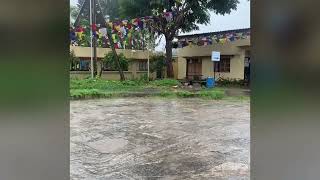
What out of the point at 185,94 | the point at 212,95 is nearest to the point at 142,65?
the point at 185,94

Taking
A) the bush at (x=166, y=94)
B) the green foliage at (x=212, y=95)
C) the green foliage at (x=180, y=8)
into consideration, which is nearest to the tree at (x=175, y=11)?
the green foliage at (x=180, y=8)

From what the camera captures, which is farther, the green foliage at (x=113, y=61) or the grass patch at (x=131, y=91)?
the green foliage at (x=113, y=61)

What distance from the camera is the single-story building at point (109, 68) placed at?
14.5m

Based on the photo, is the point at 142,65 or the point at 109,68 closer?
the point at 109,68

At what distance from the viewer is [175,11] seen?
14.4 meters

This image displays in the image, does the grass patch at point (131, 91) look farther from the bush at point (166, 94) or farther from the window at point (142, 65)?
the window at point (142, 65)

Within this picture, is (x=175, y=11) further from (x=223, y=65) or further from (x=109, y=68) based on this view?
(x=109, y=68)

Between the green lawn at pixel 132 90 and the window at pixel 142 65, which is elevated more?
the window at pixel 142 65

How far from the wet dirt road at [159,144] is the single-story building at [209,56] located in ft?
22.9

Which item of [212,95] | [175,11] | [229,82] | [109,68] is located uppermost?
[175,11]

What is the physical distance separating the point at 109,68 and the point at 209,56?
4.41m

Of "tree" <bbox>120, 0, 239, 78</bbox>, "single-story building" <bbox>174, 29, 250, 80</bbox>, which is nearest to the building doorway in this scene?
"single-story building" <bbox>174, 29, 250, 80</bbox>

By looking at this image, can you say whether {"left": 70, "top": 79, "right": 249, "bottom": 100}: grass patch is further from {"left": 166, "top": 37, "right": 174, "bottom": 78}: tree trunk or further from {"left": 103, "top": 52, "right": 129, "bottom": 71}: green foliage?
{"left": 166, "top": 37, "right": 174, "bottom": 78}: tree trunk
